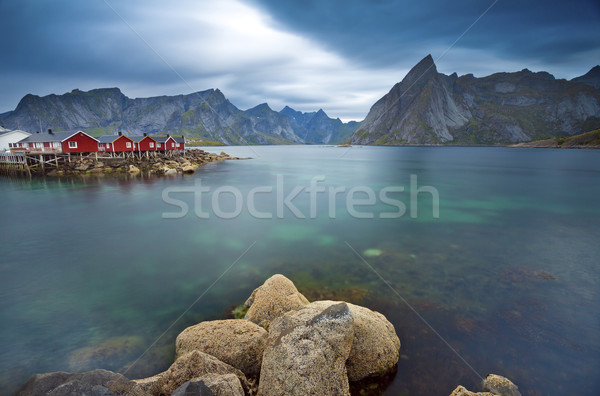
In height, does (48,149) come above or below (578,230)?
above

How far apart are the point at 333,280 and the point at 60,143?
72.7 meters

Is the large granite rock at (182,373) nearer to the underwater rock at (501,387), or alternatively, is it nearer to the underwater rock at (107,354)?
the underwater rock at (107,354)

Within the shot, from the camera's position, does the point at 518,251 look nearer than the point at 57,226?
Yes

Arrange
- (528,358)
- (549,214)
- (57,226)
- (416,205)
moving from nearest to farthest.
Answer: (528,358) < (57,226) < (549,214) < (416,205)

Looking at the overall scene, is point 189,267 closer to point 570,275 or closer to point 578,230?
point 570,275

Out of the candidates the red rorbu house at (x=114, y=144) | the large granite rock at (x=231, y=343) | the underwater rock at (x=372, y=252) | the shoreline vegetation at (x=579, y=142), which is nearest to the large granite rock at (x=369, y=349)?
the large granite rock at (x=231, y=343)

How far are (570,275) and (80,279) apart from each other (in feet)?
78.2

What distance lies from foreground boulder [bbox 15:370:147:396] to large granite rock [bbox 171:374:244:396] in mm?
1228

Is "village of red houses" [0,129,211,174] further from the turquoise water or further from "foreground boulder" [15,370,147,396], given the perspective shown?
"foreground boulder" [15,370,147,396]

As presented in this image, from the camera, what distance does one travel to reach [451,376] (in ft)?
24.1

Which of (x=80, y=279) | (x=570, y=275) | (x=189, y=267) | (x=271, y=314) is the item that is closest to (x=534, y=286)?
(x=570, y=275)

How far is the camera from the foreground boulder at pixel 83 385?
16.5ft

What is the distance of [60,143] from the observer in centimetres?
5897

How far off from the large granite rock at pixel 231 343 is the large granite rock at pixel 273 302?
991mm
